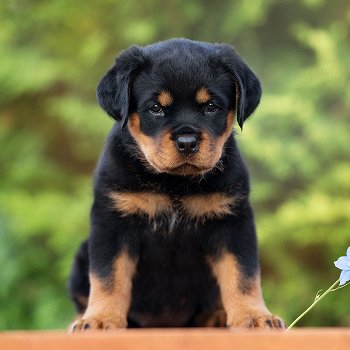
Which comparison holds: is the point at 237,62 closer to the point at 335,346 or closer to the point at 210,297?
the point at 210,297

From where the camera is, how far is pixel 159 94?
3.12 meters

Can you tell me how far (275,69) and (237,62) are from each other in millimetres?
3400

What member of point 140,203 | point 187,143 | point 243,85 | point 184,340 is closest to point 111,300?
point 140,203

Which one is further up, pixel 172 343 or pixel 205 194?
pixel 172 343

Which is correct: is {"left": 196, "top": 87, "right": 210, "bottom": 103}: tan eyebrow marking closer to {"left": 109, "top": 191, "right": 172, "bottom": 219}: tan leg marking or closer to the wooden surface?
{"left": 109, "top": 191, "right": 172, "bottom": 219}: tan leg marking

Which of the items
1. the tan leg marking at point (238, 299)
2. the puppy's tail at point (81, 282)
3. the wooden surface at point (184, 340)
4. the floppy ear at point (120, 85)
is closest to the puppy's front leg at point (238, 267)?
the tan leg marking at point (238, 299)

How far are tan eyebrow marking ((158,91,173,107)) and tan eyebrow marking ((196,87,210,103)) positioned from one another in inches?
3.8

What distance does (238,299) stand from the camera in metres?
3.04

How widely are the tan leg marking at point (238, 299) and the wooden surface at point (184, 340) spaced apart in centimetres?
118

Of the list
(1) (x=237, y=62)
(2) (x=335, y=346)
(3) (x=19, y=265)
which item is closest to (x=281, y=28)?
(3) (x=19, y=265)

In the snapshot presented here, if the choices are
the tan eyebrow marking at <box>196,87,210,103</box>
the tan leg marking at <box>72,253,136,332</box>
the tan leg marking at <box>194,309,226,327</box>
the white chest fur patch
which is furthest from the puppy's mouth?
the tan leg marking at <box>194,309,226,327</box>

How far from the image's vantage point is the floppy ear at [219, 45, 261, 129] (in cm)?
324

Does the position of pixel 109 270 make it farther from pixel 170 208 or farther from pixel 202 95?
pixel 202 95

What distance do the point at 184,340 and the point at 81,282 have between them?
1.94 m
